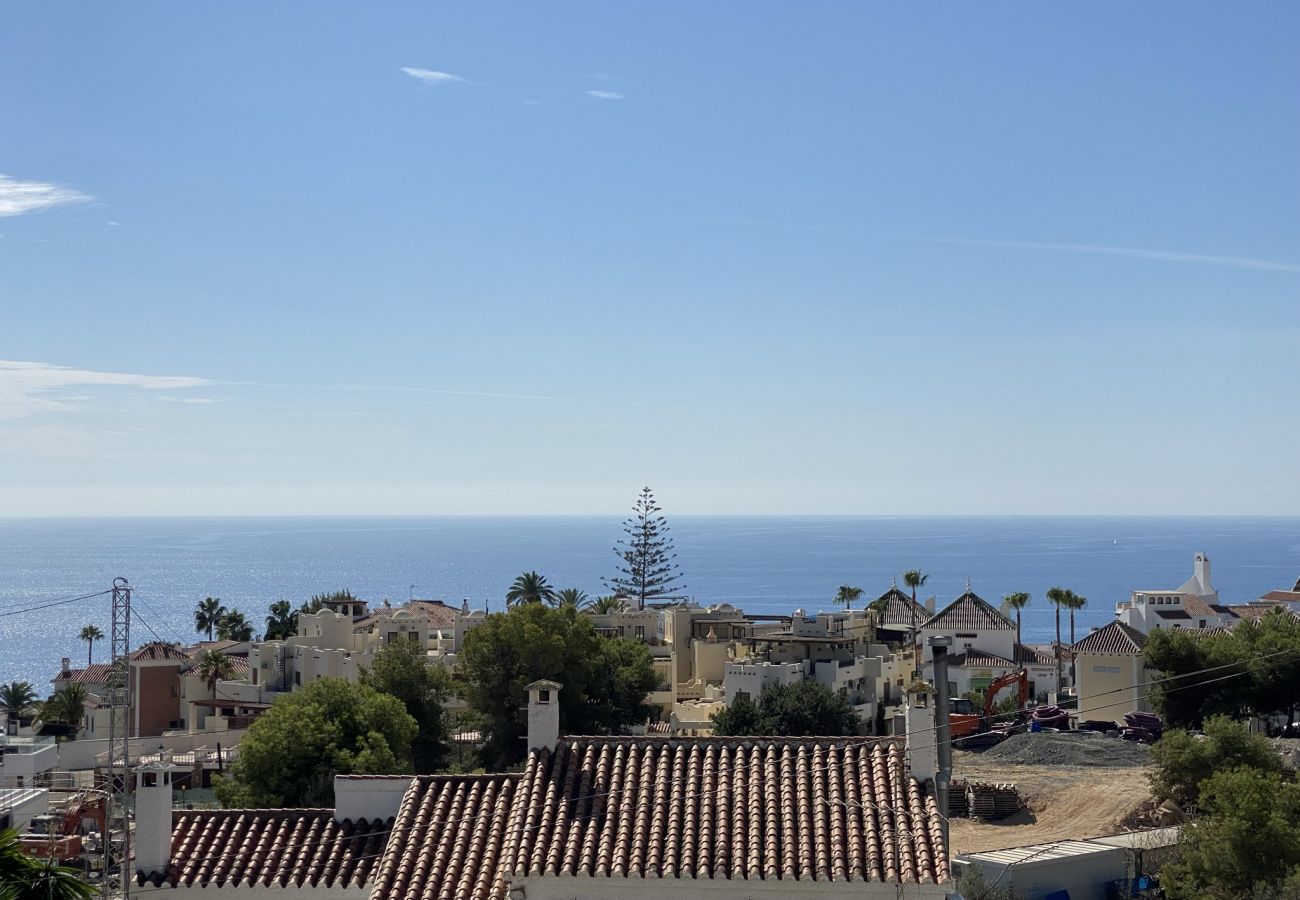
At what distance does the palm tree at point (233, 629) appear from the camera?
7531 centimetres

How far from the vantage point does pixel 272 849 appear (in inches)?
652

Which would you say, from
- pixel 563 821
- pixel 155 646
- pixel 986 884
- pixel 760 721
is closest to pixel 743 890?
pixel 563 821

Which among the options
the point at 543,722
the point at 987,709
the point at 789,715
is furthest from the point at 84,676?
the point at 543,722

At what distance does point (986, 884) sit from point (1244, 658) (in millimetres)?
22199

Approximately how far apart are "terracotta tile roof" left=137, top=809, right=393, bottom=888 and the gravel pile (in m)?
28.2

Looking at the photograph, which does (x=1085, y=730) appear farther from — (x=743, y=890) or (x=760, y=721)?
(x=743, y=890)

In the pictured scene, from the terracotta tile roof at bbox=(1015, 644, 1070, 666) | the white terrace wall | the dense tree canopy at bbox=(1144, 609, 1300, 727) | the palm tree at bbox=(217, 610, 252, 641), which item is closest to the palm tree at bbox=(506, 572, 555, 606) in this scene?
the palm tree at bbox=(217, 610, 252, 641)

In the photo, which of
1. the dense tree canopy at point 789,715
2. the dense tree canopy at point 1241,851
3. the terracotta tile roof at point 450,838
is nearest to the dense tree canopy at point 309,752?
the dense tree canopy at point 789,715

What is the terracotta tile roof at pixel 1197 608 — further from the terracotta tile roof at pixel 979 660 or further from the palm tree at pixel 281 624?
the palm tree at pixel 281 624

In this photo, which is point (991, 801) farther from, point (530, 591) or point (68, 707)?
point (530, 591)

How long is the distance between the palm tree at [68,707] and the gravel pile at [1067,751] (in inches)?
1450

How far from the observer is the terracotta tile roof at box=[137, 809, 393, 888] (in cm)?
1617

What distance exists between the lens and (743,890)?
1484 centimetres

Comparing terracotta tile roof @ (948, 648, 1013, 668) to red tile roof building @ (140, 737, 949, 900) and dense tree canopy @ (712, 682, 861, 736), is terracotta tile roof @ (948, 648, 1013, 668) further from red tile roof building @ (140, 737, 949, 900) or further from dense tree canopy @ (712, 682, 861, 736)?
red tile roof building @ (140, 737, 949, 900)
